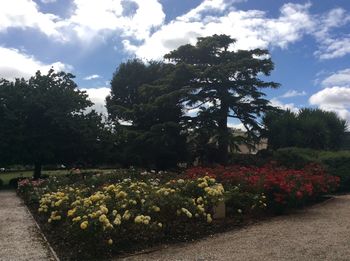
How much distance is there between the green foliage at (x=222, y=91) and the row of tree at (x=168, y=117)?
5 centimetres

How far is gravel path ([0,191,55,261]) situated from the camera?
701 cm

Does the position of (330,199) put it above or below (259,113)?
below

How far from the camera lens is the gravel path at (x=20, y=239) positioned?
701 centimetres

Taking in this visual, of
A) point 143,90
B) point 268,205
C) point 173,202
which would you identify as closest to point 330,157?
point 268,205

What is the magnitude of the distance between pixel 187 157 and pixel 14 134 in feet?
30.5

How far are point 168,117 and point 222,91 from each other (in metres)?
3.99

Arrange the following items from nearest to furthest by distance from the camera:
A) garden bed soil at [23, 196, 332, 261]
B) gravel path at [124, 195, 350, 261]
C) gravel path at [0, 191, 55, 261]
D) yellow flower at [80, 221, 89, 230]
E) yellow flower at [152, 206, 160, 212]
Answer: gravel path at [124, 195, 350, 261] → yellow flower at [80, 221, 89, 230] → garden bed soil at [23, 196, 332, 261] → gravel path at [0, 191, 55, 261] → yellow flower at [152, 206, 160, 212]

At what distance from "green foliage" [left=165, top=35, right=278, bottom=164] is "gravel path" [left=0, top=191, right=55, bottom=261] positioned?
40.3 feet

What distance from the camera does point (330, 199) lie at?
1388cm

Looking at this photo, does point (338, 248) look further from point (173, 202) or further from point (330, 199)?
point (330, 199)

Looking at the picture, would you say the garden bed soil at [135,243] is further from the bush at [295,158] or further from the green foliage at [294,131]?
the green foliage at [294,131]

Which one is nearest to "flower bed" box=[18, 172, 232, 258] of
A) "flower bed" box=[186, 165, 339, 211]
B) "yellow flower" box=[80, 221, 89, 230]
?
"yellow flower" box=[80, 221, 89, 230]

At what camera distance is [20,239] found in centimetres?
838

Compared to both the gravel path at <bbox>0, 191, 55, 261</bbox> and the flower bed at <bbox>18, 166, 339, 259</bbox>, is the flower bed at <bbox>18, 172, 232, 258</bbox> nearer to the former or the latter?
the flower bed at <bbox>18, 166, 339, 259</bbox>
